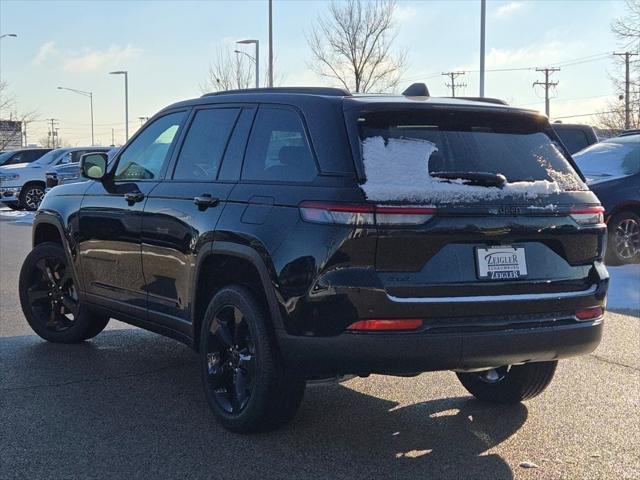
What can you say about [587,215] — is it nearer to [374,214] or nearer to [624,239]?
[374,214]

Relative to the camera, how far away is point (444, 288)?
373 centimetres

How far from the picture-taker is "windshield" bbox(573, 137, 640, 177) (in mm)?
11117

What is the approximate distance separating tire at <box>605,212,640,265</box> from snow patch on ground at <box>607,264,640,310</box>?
29 centimetres

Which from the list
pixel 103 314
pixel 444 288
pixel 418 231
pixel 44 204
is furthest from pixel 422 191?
pixel 44 204

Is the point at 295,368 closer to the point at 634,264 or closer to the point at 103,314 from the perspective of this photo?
the point at 103,314

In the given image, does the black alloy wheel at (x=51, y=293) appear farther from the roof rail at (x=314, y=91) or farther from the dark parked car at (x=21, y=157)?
the dark parked car at (x=21, y=157)

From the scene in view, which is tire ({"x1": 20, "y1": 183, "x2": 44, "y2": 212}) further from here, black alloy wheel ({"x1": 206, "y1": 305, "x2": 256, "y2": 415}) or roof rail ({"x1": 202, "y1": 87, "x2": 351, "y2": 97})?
black alloy wheel ({"x1": 206, "y1": 305, "x2": 256, "y2": 415})

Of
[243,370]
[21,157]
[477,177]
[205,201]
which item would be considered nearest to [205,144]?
[205,201]

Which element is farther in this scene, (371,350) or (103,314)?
(103,314)

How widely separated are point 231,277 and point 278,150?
2.51 ft

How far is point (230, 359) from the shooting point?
448cm

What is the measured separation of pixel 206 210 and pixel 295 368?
1132mm

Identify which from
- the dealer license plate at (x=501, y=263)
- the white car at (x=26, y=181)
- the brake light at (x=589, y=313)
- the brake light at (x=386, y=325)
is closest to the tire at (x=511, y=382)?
the brake light at (x=589, y=313)

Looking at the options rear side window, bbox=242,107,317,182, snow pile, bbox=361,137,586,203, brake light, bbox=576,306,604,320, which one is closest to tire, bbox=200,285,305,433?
rear side window, bbox=242,107,317,182
